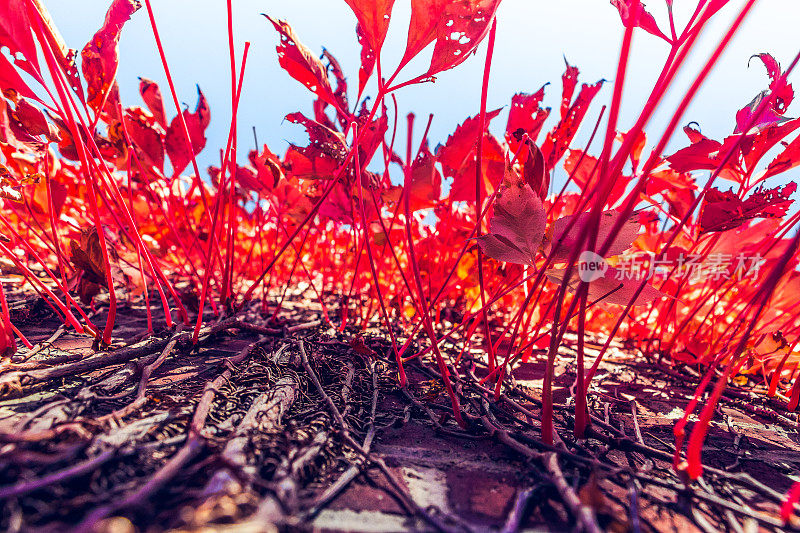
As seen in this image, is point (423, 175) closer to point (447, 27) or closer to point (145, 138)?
point (447, 27)

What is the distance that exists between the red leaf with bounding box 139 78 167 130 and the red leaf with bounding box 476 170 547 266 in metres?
0.91

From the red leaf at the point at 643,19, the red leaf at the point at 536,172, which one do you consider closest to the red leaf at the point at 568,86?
the red leaf at the point at 643,19

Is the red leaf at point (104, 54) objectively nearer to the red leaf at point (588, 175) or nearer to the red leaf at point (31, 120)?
the red leaf at point (31, 120)

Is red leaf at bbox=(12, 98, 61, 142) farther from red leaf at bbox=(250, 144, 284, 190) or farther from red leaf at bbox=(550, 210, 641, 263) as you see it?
red leaf at bbox=(550, 210, 641, 263)

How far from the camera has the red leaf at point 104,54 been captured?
72 centimetres

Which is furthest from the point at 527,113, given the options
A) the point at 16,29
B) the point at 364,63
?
the point at 16,29

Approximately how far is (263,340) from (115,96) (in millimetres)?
623

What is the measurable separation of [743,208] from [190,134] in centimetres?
121

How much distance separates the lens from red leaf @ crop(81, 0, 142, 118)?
72 centimetres

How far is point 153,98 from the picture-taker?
3.27 ft

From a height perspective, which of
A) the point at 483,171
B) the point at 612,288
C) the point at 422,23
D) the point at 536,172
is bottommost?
the point at 612,288

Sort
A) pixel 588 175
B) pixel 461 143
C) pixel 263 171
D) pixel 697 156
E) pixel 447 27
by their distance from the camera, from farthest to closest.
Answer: pixel 263 171, pixel 588 175, pixel 461 143, pixel 697 156, pixel 447 27

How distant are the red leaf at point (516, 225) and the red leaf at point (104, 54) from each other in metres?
Result: 0.74

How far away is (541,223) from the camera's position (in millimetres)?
595
